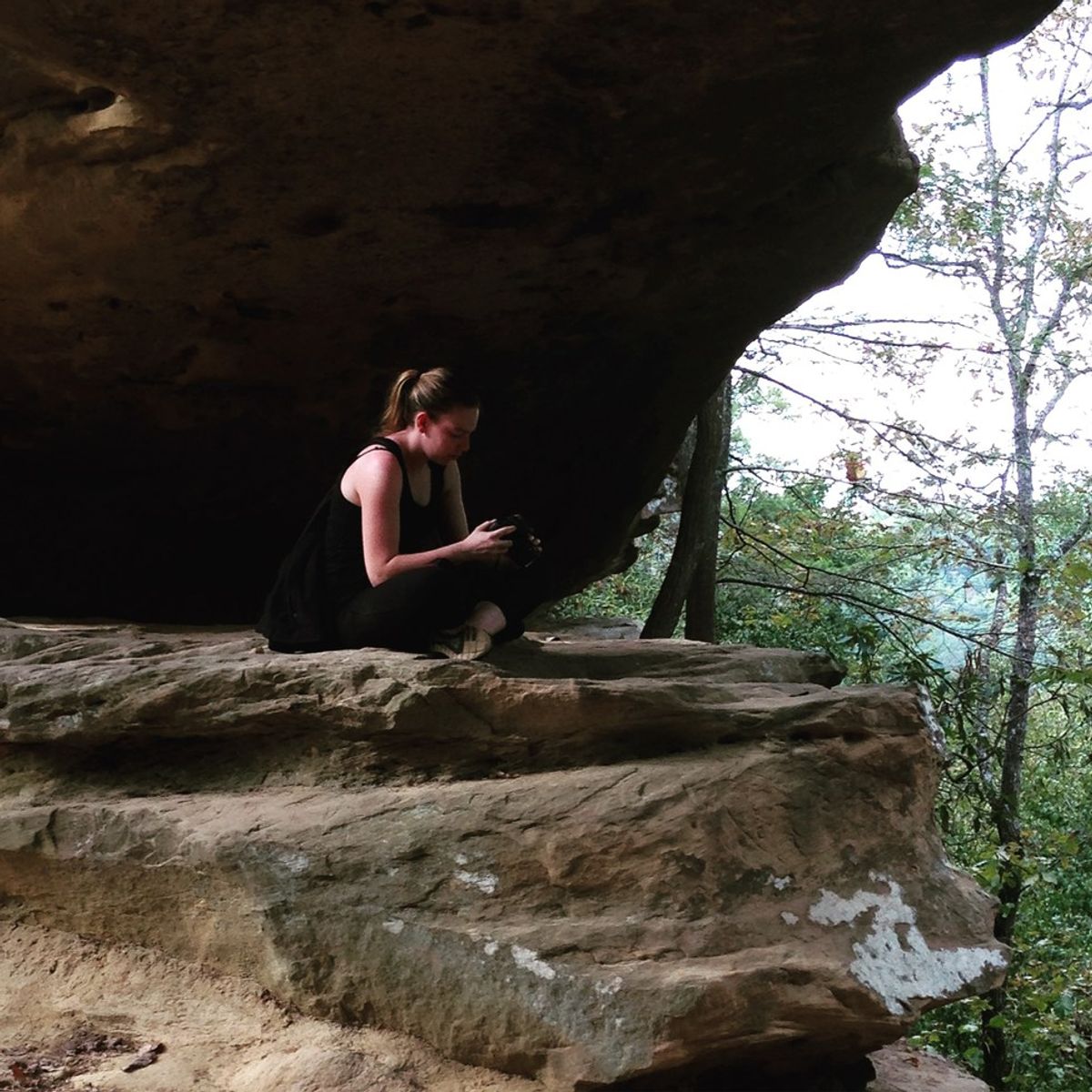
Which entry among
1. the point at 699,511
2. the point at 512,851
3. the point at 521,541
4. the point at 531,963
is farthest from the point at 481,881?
the point at 699,511

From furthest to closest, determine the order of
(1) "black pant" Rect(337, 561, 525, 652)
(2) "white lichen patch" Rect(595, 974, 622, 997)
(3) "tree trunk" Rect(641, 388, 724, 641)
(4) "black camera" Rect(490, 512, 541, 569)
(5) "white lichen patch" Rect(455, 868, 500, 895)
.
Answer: (3) "tree trunk" Rect(641, 388, 724, 641) < (4) "black camera" Rect(490, 512, 541, 569) < (1) "black pant" Rect(337, 561, 525, 652) < (5) "white lichen patch" Rect(455, 868, 500, 895) < (2) "white lichen patch" Rect(595, 974, 622, 997)

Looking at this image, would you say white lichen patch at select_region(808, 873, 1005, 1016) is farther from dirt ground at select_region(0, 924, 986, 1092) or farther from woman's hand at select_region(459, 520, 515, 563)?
woman's hand at select_region(459, 520, 515, 563)

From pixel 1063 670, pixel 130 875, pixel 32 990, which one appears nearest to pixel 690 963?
pixel 130 875

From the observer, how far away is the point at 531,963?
2742mm

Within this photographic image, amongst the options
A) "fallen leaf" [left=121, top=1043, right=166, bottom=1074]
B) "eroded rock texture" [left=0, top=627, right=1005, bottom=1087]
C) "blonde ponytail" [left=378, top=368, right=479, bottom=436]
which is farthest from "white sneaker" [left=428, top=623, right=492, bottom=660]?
"fallen leaf" [left=121, top=1043, right=166, bottom=1074]

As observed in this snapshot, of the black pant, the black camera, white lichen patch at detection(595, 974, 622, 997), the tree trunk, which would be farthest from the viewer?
the tree trunk

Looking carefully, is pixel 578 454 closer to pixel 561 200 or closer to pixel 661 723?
pixel 561 200

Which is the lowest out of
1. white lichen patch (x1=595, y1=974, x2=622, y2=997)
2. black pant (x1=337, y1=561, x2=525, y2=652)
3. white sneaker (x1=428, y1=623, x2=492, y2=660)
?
white lichen patch (x1=595, y1=974, x2=622, y2=997)

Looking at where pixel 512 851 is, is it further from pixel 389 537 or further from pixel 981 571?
pixel 981 571

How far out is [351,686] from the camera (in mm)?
3230

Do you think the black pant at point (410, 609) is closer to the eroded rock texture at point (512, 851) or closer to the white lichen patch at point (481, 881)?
the eroded rock texture at point (512, 851)

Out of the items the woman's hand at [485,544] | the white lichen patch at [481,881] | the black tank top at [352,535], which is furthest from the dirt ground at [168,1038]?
the woman's hand at [485,544]

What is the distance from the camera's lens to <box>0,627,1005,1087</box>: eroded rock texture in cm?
276

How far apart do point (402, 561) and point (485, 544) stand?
248 mm
